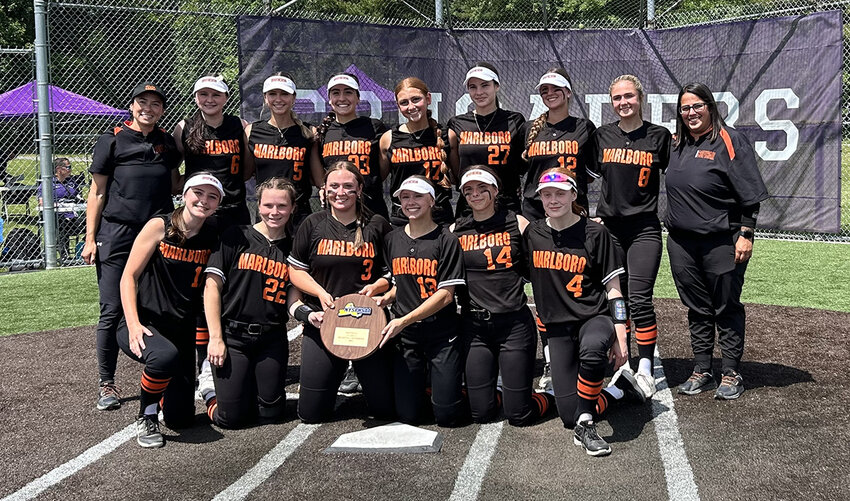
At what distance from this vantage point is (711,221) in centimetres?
552

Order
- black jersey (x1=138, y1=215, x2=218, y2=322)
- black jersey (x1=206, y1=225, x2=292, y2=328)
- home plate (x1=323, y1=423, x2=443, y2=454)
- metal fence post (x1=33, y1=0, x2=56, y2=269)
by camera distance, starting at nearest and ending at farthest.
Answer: home plate (x1=323, y1=423, x2=443, y2=454) → black jersey (x1=138, y1=215, x2=218, y2=322) → black jersey (x1=206, y1=225, x2=292, y2=328) → metal fence post (x1=33, y1=0, x2=56, y2=269)

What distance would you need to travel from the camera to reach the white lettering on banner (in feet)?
38.3

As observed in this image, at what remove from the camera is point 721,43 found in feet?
40.4

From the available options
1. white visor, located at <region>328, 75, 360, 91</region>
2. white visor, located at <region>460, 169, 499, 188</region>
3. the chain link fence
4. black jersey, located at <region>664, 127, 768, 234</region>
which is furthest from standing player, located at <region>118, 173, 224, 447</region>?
the chain link fence

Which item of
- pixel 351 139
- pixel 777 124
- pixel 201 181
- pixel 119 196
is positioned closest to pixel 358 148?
pixel 351 139

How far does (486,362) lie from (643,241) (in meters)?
1.54

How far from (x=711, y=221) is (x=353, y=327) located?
2484mm

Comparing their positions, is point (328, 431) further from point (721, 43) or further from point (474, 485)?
point (721, 43)

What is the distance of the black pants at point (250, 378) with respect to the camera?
16.5 ft

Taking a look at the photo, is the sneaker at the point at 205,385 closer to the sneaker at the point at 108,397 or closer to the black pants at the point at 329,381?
the sneaker at the point at 108,397

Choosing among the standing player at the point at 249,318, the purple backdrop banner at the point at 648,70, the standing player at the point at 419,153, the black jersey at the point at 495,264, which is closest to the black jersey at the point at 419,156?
the standing player at the point at 419,153

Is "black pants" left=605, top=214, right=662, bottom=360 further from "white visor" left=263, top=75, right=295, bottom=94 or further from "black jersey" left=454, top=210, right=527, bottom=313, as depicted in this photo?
"white visor" left=263, top=75, right=295, bottom=94

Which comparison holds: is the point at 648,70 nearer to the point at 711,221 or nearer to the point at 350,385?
the point at 711,221

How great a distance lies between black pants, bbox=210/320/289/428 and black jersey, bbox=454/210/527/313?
1.27 meters
